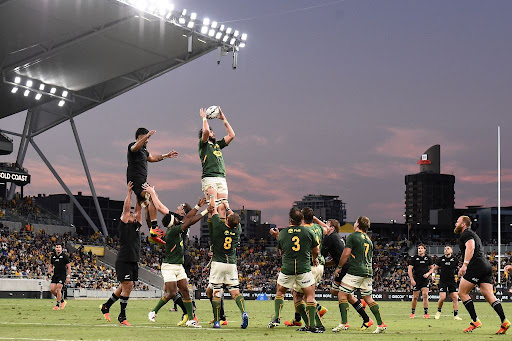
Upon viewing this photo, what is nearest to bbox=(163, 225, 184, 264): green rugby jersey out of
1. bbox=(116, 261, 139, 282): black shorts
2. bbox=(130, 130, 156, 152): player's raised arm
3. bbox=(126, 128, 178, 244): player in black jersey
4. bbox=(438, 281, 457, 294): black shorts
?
bbox=(126, 128, 178, 244): player in black jersey

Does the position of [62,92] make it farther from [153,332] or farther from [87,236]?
[153,332]

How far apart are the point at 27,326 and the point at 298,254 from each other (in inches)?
254

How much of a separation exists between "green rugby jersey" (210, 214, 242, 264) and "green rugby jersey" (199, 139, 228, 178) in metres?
1.08

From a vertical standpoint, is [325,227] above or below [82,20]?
below

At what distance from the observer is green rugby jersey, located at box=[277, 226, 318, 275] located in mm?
15469

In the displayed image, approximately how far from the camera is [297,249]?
15.5 metres

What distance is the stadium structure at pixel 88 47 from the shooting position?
4747 cm

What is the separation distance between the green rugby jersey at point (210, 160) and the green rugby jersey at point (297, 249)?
8.39 ft

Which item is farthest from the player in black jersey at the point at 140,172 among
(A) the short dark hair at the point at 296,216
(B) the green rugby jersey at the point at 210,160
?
(A) the short dark hair at the point at 296,216

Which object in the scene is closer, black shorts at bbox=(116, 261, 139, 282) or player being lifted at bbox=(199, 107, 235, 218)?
player being lifted at bbox=(199, 107, 235, 218)

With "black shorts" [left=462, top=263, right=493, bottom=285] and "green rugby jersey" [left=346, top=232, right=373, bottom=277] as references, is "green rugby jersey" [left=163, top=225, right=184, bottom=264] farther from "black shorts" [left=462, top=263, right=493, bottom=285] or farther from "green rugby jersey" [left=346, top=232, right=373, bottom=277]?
"black shorts" [left=462, top=263, right=493, bottom=285]

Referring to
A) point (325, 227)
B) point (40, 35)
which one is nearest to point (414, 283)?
point (325, 227)

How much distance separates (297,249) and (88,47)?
41487mm

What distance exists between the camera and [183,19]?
164 feet
